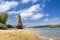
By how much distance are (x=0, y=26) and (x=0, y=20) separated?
3130 centimetres

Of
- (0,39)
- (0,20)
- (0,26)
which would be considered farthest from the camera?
(0,20)

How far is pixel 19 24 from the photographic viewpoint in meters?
85.7

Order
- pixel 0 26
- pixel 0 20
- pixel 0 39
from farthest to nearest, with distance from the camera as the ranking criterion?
pixel 0 20 → pixel 0 26 → pixel 0 39

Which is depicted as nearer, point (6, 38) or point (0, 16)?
point (6, 38)

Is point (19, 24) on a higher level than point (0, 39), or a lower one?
higher

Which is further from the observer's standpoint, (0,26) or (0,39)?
(0,26)

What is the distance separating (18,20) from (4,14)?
26.9ft

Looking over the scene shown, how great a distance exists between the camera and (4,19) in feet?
270

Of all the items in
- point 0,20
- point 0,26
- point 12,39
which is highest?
point 0,20

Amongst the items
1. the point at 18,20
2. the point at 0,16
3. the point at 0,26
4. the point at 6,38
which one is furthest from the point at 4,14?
the point at 6,38

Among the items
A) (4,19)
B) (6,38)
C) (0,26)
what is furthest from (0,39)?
(4,19)

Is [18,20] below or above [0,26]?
above

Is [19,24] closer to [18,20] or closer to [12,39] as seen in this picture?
[18,20]

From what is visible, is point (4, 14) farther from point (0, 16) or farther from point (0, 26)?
A: point (0, 26)
